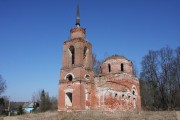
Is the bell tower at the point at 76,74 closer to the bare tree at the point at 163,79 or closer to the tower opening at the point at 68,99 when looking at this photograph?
the tower opening at the point at 68,99

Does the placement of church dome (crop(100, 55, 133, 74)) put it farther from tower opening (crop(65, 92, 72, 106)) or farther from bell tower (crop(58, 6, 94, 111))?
tower opening (crop(65, 92, 72, 106))

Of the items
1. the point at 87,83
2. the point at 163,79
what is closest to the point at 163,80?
the point at 163,79

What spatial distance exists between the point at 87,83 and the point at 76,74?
168 cm

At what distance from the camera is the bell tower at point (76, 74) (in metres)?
21.3

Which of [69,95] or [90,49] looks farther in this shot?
[90,49]

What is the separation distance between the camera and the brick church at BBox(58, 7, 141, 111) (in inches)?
856

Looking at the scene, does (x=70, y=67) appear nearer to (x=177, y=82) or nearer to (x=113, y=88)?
(x=113, y=88)

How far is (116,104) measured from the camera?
22.4m

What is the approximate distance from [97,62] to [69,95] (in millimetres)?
16065

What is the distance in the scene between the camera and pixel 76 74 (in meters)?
21.9

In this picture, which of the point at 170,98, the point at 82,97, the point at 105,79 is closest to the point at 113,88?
the point at 105,79

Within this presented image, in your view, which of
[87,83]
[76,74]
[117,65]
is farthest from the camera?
[117,65]

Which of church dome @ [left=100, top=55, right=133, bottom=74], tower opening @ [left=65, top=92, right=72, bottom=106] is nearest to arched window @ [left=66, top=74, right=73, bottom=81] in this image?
tower opening @ [left=65, top=92, right=72, bottom=106]

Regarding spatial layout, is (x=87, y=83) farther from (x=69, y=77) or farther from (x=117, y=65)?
(x=117, y=65)
